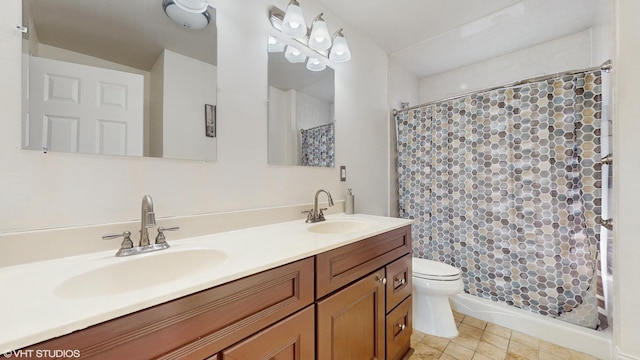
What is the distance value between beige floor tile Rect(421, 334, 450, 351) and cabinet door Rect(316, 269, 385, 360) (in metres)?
0.60

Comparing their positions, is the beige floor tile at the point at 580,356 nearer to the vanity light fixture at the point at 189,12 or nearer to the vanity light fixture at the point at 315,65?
the vanity light fixture at the point at 315,65

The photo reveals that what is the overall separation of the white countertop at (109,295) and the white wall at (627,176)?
128 centimetres

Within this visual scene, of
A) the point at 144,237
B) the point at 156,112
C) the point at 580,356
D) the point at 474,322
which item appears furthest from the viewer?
the point at 474,322

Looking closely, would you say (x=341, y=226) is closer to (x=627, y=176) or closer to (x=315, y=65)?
(x=315, y=65)

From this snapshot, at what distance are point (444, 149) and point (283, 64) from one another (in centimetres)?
146

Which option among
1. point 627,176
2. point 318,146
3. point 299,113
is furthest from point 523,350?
point 299,113

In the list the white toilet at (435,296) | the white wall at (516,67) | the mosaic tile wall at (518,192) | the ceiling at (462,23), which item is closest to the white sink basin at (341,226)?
the white toilet at (435,296)

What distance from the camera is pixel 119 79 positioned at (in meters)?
0.95

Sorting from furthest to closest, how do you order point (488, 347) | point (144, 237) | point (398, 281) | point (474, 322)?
point (474, 322) → point (488, 347) → point (398, 281) → point (144, 237)

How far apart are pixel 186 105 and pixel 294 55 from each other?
780mm

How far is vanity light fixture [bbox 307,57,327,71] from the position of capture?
1650 millimetres

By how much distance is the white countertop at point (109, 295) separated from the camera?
0.44 meters

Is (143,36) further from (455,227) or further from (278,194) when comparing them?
(455,227)

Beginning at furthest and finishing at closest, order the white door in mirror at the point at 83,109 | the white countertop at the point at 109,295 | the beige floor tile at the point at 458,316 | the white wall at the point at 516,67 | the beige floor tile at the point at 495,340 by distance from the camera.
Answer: the white wall at the point at 516,67 < the beige floor tile at the point at 458,316 < the beige floor tile at the point at 495,340 < the white door in mirror at the point at 83,109 < the white countertop at the point at 109,295
